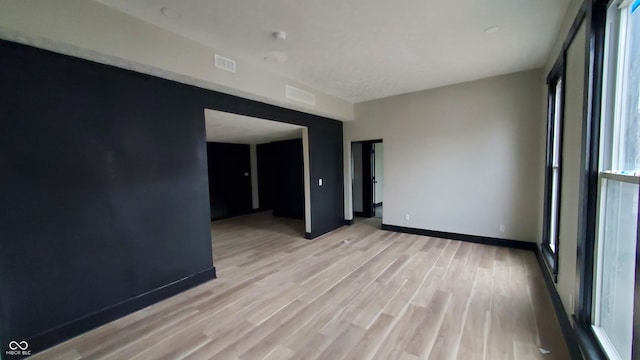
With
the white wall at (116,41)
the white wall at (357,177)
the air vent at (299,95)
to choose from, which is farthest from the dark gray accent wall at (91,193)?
the white wall at (357,177)

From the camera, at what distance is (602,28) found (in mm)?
1586

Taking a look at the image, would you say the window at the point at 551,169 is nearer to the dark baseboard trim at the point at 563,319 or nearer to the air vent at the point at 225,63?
the dark baseboard trim at the point at 563,319

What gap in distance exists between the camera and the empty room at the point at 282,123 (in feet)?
5.61

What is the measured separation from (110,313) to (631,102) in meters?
4.25

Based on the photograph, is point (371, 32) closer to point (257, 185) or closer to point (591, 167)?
point (591, 167)

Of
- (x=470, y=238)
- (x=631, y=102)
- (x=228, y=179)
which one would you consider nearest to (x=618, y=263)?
(x=631, y=102)

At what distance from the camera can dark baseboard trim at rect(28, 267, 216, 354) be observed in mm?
2092

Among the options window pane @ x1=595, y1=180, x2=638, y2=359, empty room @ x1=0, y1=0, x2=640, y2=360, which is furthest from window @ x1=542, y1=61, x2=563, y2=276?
window pane @ x1=595, y1=180, x2=638, y2=359

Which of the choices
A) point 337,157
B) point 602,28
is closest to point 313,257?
point 337,157

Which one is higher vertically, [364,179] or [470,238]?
[364,179]

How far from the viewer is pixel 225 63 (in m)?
3.11

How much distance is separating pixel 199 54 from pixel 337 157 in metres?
3.68

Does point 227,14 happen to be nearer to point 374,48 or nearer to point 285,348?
point 374,48

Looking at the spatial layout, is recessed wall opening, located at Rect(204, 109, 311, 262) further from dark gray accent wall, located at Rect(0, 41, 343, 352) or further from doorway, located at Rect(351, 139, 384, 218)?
Result: dark gray accent wall, located at Rect(0, 41, 343, 352)
